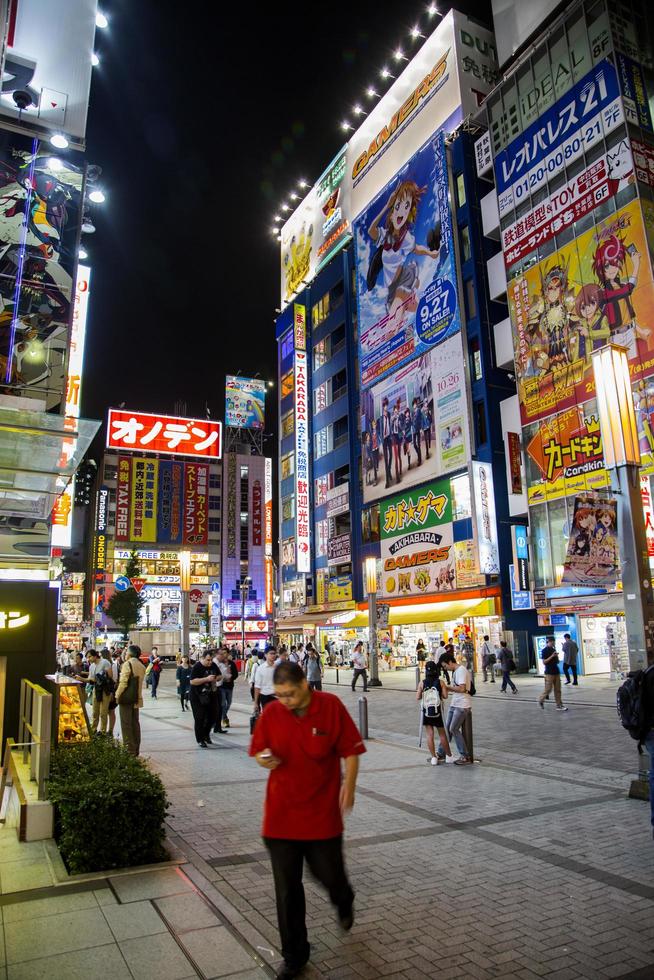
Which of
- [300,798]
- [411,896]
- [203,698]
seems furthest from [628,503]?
[203,698]

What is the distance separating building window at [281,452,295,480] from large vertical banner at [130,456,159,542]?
154 ft

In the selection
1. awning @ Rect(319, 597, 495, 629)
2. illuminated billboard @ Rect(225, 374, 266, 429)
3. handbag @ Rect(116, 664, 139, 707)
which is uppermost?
illuminated billboard @ Rect(225, 374, 266, 429)

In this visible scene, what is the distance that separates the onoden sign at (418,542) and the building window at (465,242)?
12881 mm

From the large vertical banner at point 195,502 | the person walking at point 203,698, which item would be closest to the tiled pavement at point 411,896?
the person walking at point 203,698

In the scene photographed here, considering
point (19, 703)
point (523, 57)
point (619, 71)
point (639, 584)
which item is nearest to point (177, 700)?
point (19, 703)

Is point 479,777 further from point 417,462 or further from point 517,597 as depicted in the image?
point 417,462

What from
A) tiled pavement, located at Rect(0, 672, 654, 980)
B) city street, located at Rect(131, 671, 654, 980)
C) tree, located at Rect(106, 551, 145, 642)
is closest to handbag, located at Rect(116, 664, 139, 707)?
city street, located at Rect(131, 671, 654, 980)

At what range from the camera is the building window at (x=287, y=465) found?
55.2 meters

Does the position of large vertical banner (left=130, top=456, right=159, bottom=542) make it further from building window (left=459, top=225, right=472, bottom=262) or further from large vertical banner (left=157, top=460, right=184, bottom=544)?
building window (left=459, top=225, right=472, bottom=262)

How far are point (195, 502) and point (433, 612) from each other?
234 ft

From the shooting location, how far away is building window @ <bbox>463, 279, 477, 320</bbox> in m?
36.1

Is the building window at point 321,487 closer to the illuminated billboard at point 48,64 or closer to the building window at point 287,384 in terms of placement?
the building window at point 287,384

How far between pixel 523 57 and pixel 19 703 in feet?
123

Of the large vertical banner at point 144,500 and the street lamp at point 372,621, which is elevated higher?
the large vertical banner at point 144,500
